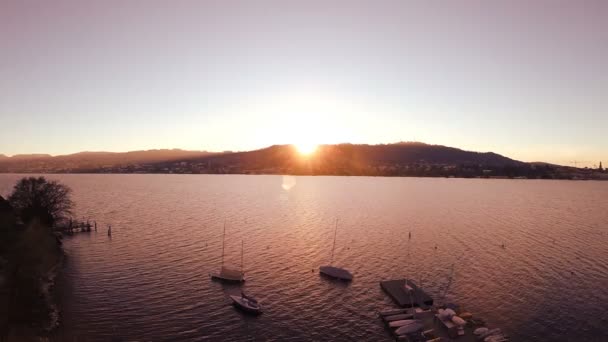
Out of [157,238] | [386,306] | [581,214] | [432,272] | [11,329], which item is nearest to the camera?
[11,329]

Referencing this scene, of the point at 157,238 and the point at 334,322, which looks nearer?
the point at 334,322

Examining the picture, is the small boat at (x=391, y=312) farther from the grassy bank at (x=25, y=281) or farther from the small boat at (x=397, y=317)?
the grassy bank at (x=25, y=281)

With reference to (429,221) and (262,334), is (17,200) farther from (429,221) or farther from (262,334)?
(429,221)

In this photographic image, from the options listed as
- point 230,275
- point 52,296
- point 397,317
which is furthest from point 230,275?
point 397,317

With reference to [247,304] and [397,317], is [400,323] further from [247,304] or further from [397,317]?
[247,304]

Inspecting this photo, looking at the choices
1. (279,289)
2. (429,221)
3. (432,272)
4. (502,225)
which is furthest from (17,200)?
(502,225)

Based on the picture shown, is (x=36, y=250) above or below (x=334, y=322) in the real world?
above

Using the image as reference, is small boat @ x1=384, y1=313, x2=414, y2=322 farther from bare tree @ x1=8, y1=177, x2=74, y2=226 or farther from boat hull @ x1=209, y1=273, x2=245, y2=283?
bare tree @ x1=8, y1=177, x2=74, y2=226
